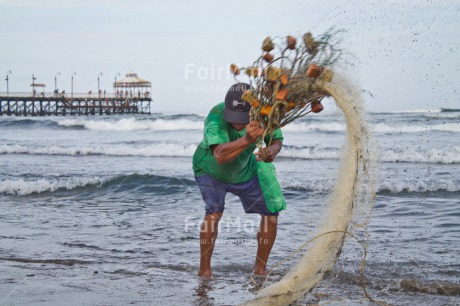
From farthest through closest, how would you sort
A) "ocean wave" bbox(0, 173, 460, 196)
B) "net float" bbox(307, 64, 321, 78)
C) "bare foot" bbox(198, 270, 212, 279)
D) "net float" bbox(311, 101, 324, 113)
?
"ocean wave" bbox(0, 173, 460, 196)
"bare foot" bbox(198, 270, 212, 279)
"net float" bbox(311, 101, 324, 113)
"net float" bbox(307, 64, 321, 78)

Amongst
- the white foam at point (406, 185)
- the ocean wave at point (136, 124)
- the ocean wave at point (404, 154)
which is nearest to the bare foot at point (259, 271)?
the white foam at point (406, 185)

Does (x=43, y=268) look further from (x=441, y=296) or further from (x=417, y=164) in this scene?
(x=417, y=164)

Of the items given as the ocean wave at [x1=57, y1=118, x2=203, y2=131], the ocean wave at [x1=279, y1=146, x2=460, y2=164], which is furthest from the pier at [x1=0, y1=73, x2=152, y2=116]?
the ocean wave at [x1=279, y1=146, x2=460, y2=164]

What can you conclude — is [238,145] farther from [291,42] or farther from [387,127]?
[387,127]

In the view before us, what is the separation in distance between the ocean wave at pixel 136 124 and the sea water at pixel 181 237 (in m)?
17.9

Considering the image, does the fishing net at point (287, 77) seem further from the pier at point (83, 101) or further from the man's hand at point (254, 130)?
the pier at point (83, 101)

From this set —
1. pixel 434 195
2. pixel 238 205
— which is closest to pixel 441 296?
pixel 238 205

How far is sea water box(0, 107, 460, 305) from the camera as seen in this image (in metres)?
4.78

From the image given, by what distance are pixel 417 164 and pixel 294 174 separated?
4.27 m

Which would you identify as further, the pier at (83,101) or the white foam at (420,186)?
the pier at (83,101)

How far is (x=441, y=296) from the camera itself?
476cm

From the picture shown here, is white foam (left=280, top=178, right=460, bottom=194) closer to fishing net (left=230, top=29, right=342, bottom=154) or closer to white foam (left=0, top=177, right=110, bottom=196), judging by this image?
white foam (left=0, top=177, right=110, bottom=196)

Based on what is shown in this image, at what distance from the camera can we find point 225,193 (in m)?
5.03

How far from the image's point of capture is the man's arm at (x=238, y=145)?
394 centimetres
